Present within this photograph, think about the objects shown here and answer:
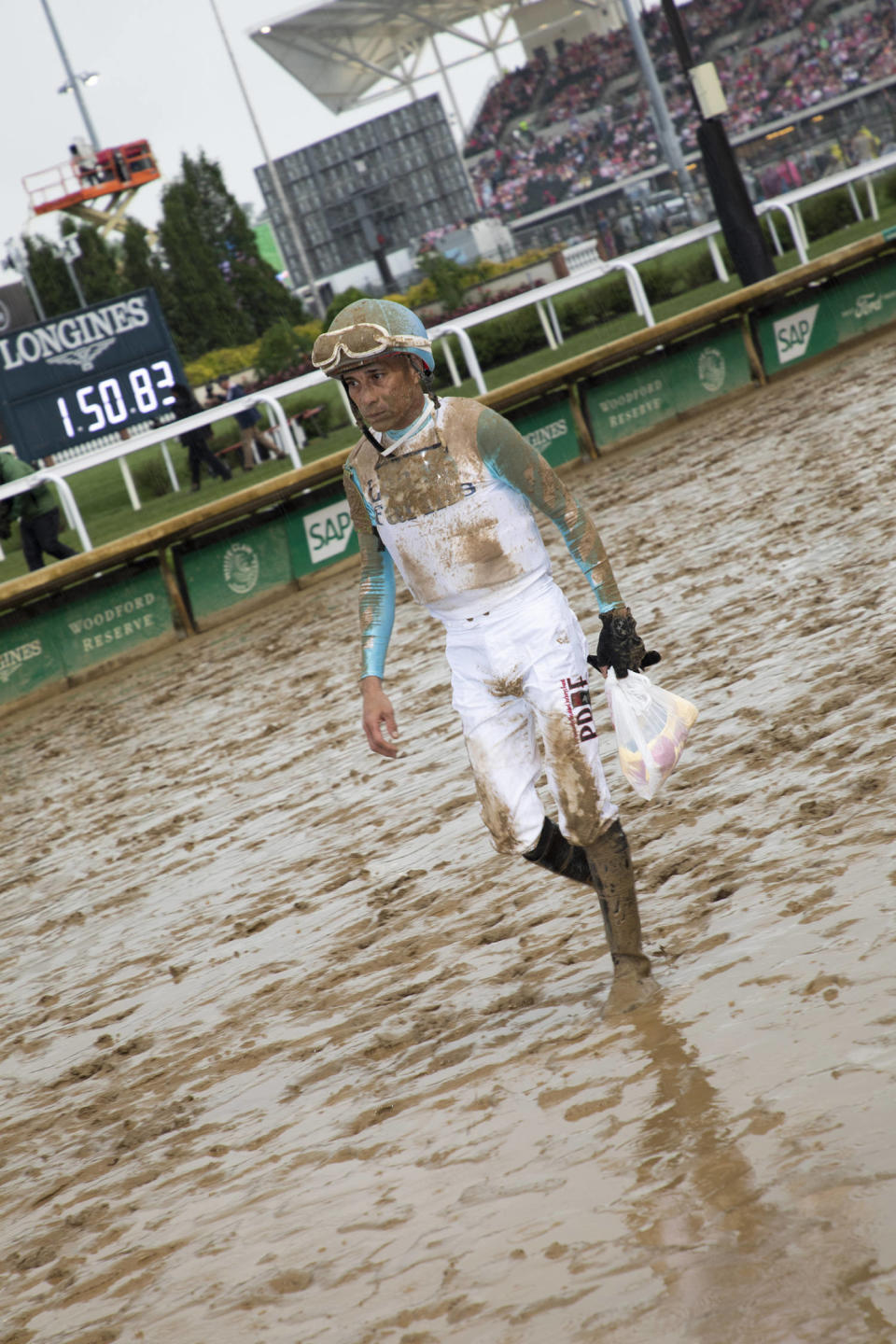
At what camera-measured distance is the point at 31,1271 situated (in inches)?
134

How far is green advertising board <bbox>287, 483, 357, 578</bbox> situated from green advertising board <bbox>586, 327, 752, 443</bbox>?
3.26 meters

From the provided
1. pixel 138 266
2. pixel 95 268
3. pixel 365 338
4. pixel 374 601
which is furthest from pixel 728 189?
pixel 95 268

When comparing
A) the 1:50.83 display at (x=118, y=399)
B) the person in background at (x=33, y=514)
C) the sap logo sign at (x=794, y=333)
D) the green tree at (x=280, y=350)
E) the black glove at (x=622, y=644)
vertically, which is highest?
the green tree at (x=280, y=350)

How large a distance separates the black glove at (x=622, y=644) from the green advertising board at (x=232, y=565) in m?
10.1

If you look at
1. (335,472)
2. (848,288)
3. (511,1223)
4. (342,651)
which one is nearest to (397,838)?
(511,1223)

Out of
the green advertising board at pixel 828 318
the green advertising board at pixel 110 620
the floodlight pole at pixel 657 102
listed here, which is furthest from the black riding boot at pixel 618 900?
the floodlight pole at pixel 657 102

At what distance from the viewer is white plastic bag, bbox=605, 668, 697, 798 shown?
3.81m

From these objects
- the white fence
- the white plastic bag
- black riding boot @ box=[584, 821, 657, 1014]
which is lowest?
black riding boot @ box=[584, 821, 657, 1014]

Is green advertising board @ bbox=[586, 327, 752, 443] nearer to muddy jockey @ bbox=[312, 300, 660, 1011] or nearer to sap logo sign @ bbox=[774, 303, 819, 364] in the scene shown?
sap logo sign @ bbox=[774, 303, 819, 364]

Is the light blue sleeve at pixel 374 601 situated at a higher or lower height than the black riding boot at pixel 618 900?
higher

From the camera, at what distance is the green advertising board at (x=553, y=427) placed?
612 inches

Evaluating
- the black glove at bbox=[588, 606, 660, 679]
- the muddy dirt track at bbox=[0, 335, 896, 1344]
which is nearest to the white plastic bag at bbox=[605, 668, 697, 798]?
the black glove at bbox=[588, 606, 660, 679]

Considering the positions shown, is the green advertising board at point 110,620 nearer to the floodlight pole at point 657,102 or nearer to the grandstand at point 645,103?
the floodlight pole at point 657,102

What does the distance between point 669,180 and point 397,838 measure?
168 ft
